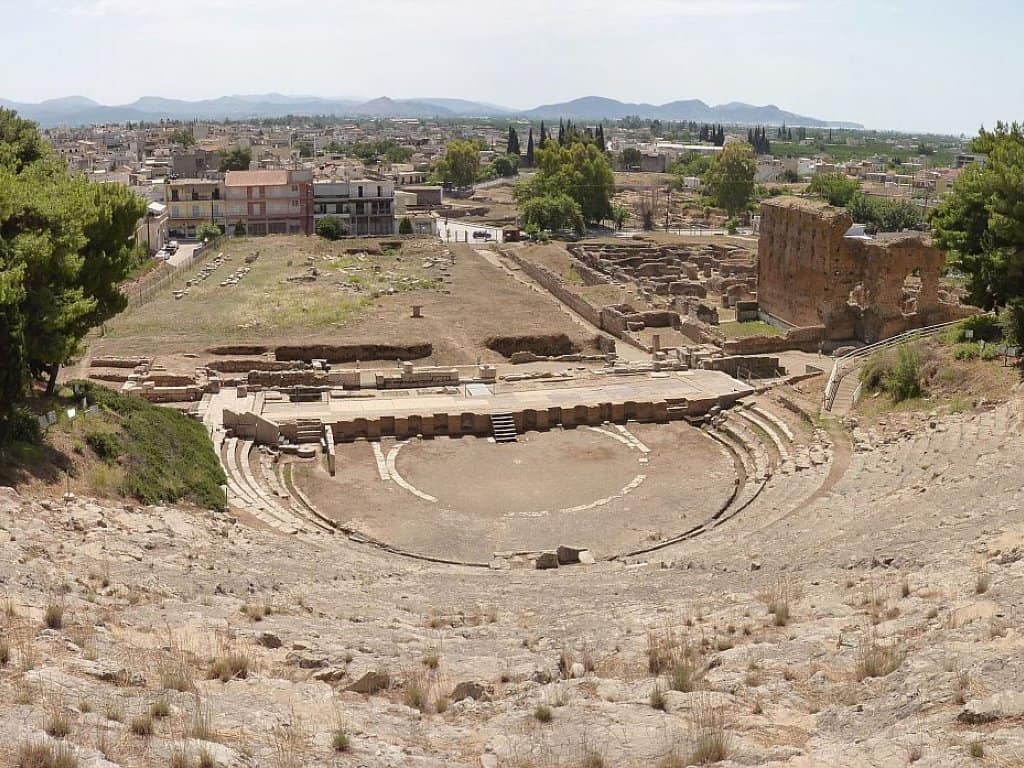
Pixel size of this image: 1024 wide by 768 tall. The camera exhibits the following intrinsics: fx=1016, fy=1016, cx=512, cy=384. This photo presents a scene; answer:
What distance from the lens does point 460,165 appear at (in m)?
141

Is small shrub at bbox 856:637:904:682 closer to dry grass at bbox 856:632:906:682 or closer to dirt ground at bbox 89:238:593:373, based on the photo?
dry grass at bbox 856:632:906:682

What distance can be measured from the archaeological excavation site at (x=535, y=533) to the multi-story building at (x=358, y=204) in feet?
129

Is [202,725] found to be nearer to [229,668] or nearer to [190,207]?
[229,668]

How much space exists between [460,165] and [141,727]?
134979mm

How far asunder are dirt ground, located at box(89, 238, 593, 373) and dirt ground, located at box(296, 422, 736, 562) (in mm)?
12008

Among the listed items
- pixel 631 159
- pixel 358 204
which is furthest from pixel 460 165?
pixel 631 159

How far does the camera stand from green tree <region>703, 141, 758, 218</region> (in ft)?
353

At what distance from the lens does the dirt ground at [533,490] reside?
26.7m

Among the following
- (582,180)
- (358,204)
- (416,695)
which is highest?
(582,180)

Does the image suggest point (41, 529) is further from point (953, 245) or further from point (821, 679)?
point (953, 245)

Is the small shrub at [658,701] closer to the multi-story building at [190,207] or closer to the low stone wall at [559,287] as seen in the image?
the low stone wall at [559,287]

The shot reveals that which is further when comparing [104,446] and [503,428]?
[503,428]

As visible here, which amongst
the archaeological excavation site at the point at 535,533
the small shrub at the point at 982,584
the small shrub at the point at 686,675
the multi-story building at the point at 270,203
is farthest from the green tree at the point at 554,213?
the small shrub at the point at 686,675

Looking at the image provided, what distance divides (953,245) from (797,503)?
14411 mm
